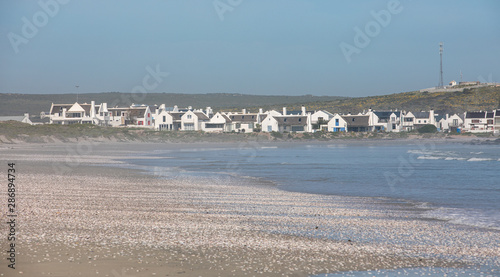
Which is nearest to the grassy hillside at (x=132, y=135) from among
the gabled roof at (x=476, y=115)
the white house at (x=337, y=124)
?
the white house at (x=337, y=124)

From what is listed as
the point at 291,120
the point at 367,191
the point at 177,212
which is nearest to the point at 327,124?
the point at 291,120

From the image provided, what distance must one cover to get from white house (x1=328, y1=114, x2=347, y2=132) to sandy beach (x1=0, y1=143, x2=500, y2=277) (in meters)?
80.4

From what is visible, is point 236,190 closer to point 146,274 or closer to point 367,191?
point 367,191

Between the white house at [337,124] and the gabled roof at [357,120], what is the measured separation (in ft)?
2.59

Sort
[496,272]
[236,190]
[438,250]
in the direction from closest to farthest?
[496,272], [438,250], [236,190]

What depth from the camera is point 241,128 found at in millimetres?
97500

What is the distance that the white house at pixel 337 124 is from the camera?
97219mm

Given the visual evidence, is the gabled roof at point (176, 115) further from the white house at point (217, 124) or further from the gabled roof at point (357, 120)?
the gabled roof at point (357, 120)

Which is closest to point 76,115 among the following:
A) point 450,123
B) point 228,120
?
point 228,120

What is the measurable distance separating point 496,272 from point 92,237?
7.58 metres

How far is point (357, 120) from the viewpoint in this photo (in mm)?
98062

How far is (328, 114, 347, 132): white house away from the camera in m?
97.2

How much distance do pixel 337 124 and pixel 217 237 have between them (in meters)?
88.5

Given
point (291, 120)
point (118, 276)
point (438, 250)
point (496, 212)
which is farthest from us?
point (291, 120)
